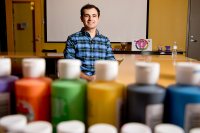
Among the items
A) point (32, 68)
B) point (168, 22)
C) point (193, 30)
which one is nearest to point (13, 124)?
point (32, 68)

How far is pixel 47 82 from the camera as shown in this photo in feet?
2.26

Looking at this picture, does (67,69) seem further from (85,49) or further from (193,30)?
(193,30)

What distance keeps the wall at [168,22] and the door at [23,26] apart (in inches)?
111

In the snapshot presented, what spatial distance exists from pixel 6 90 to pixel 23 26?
18.4ft

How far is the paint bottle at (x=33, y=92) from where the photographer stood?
66 cm

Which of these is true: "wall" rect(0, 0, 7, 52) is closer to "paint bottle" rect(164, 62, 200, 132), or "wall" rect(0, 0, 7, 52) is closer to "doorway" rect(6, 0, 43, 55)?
"doorway" rect(6, 0, 43, 55)

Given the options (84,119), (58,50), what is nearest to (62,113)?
(84,119)

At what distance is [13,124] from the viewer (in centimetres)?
61

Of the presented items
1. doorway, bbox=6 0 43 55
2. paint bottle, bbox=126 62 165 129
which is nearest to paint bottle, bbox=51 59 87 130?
paint bottle, bbox=126 62 165 129

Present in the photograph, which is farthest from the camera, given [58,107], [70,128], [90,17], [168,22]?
[168,22]

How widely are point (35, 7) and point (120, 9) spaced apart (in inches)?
75.4

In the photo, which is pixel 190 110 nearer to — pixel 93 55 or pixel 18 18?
pixel 93 55

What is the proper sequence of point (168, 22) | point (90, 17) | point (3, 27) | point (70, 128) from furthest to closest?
1. point (3, 27)
2. point (168, 22)
3. point (90, 17)
4. point (70, 128)

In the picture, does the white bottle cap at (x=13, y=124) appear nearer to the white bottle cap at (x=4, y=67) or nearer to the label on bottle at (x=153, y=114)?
the white bottle cap at (x=4, y=67)
